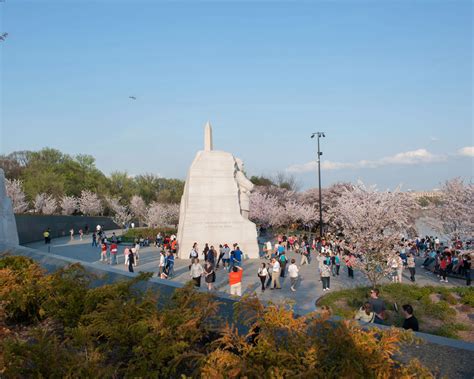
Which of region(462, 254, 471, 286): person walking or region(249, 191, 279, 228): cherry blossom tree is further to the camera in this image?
region(249, 191, 279, 228): cherry blossom tree

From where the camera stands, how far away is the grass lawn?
368 inches

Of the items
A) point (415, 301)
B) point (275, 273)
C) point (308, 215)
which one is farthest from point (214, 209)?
point (308, 215)

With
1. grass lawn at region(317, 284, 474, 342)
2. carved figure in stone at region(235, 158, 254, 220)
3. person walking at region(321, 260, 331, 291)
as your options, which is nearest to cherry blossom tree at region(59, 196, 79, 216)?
carved figure in stone at region(235, 158, 254, 220)

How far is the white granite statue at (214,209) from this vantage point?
23281 millimetres

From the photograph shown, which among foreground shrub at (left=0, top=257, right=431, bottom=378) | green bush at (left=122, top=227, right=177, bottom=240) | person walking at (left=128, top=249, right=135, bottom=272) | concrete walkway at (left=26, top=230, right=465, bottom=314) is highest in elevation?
foreground shrub at (left=0, top=257, right=431, bottom=378)

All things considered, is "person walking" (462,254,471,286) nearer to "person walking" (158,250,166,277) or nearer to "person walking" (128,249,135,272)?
"person walking" (158,250,166,277)

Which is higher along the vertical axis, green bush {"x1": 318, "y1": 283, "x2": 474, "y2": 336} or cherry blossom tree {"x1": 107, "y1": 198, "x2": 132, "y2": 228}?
cherry blossom tree {"x1": 107, "y1": 198, "x2": 132, "y2": 228}

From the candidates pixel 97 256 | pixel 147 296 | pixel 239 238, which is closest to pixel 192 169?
pixel 239 238

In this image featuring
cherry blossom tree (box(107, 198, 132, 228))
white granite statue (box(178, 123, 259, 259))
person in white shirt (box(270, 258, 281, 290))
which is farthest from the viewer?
cherry blossom tree (box(107, 198, 132, 228))

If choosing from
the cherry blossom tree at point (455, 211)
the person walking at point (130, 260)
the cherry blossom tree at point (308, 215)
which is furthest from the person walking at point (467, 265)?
the cherry blossom tree at point (308, 215)

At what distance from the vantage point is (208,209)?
2362 centimetres

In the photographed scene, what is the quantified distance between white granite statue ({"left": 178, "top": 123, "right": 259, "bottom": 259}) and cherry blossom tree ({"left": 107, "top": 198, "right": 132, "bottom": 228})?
82.9 feet

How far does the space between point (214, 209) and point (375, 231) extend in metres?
10.9

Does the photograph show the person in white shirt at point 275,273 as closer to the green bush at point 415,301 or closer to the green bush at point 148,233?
the green bush at point 415,301
